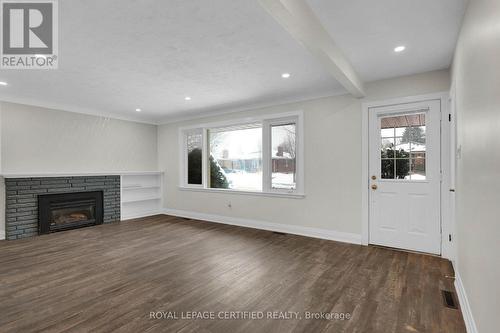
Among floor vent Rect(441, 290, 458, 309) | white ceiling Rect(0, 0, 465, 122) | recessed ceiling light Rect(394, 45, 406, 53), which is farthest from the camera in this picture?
recessed ceiling light Rect(394, 45, 406, 53)

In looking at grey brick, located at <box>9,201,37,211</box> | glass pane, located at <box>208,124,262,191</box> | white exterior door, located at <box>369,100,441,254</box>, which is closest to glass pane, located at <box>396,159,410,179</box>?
white exterior door, located at <box>369,100,441,254</box>

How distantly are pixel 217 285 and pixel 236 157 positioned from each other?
3.42 m

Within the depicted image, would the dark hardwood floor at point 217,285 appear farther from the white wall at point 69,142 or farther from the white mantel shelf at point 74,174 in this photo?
the white wall at point 69,142

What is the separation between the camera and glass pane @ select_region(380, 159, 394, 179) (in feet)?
12.3

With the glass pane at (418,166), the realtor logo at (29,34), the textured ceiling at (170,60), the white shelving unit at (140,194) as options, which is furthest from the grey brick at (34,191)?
the glass pane at (418,166)

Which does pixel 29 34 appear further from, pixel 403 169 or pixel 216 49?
pixel 403 169

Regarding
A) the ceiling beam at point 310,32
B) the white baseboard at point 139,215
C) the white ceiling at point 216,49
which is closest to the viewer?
the ceiling beam at point 310,32

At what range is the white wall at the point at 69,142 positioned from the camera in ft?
14.9

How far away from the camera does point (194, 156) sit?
6.36 m

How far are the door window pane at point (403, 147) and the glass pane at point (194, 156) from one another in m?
4.09

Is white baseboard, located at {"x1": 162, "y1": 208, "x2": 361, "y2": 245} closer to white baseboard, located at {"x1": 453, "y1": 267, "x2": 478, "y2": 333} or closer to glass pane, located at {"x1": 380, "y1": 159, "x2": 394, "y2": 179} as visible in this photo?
glass pane, located at {"x1": 380, "y1": 159, "x2": 394, "y2": 179}

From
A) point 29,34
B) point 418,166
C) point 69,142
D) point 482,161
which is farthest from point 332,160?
point 69,142

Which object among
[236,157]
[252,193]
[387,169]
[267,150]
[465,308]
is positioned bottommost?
[465,308]

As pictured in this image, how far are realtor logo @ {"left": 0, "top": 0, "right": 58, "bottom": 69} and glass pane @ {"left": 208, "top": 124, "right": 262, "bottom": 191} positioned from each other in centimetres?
339
